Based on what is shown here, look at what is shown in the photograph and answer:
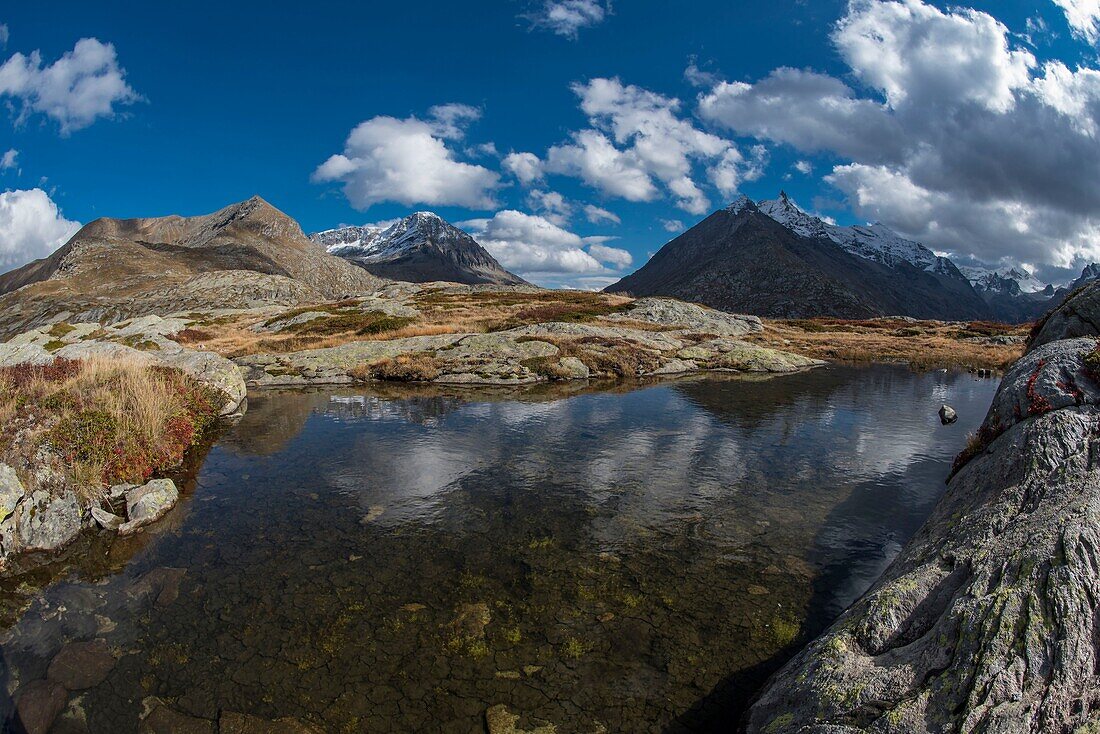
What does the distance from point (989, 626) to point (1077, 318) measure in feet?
49.1

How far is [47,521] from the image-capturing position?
44.7 ft

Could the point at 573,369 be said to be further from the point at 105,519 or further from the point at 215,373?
the point at 105,519

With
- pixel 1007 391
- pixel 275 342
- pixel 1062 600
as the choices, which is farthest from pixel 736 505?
pixel 275 342

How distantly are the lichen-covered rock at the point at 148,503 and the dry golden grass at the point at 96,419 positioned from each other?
3.28ft

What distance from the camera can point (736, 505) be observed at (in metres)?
16.2

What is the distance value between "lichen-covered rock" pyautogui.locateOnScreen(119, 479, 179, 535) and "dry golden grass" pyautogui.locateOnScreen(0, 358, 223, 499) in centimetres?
100

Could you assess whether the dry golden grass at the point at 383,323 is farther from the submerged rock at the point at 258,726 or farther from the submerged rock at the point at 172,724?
the submerged rock at the point at 258,726

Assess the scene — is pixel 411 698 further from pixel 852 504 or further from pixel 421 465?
pixel 852 504

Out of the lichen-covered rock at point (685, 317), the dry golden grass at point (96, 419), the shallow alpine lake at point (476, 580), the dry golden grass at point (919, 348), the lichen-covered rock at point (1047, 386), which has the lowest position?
the shallow alpine lake at point (476, 580)

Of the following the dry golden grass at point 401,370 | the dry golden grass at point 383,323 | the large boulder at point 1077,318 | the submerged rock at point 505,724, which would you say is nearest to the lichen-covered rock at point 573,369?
the dry golden grass at point 401,370

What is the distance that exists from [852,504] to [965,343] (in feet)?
263

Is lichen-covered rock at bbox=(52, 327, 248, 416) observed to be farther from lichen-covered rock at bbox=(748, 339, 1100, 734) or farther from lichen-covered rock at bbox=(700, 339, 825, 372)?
lichen-covered rock at bbox=(700, 339, 825, 372)

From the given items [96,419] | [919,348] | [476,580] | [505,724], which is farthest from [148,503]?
[919,348]

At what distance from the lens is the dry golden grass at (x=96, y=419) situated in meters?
15.0
